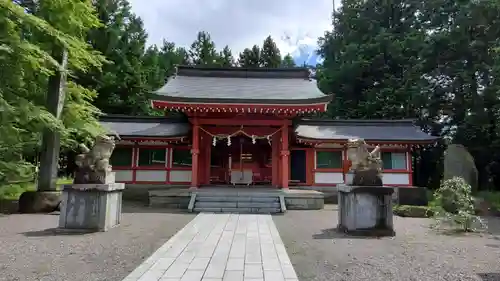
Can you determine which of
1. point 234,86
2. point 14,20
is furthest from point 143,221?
point 234,86

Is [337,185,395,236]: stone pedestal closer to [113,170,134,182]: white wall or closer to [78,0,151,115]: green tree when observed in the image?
[113,170,134,182]: white wall

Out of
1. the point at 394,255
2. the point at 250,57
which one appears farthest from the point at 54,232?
the point at 250,57

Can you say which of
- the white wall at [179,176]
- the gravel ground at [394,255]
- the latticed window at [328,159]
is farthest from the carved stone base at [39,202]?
the latticed window at [328,159]

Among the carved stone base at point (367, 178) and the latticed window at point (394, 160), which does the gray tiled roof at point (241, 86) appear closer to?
the latticed window at point (394, 160)

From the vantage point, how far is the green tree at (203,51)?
4012 cm

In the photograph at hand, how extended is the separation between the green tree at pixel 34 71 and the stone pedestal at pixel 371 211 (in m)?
9.11

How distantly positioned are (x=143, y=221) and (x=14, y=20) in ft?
24.1

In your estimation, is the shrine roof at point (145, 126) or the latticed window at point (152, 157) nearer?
the shrine roof at point (145, 126)

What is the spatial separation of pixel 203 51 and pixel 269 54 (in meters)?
7.64

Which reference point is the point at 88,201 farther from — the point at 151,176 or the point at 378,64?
the point at 378,64

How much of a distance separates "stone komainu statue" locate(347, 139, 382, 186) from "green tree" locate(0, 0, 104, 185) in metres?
8.92

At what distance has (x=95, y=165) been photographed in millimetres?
7934

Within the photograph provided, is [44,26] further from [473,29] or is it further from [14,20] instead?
[473,29]

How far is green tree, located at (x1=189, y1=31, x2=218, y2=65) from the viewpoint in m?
40.1
